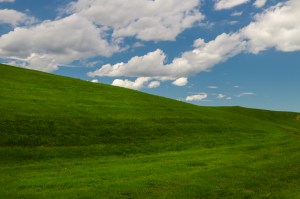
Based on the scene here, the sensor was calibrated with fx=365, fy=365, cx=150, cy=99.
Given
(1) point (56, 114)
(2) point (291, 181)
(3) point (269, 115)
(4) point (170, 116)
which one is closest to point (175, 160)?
(2) point (291, 181)

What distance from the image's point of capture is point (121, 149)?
126ft

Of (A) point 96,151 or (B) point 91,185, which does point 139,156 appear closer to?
(A) point 96,151

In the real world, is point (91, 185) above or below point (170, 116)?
below

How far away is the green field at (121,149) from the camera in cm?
2308

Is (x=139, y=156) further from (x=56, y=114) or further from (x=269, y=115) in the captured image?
(x=269, y=115)

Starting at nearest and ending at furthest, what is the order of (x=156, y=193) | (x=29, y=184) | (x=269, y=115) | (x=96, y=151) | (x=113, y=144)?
1. (x=156, y=193)
2. (x=29, y=184)
3. (x=96, y=151)
4. (x=113, y=144)
5. (x=269, y=115)

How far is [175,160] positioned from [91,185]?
12371mm

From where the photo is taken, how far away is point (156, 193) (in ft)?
70.8

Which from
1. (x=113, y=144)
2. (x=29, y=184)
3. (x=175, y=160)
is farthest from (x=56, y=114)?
(x=29, y=184)

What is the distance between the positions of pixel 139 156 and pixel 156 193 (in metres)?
15.1

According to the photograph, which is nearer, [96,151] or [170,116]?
[96,151]

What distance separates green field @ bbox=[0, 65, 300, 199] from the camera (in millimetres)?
23078

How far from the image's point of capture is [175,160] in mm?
34000

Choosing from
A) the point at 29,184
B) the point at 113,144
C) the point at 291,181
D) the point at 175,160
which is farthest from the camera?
the point at 113,144
